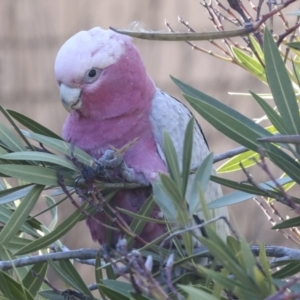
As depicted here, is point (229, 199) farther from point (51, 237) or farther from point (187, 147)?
point (51, 237)

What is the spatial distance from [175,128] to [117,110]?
0.13 meters

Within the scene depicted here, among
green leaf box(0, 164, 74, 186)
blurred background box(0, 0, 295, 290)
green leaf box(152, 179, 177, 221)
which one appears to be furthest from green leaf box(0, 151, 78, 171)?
blurred background box(0, 0, 295, 290)

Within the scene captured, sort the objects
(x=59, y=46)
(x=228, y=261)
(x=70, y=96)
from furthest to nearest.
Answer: (x=59, y=46) → (x=70, y=96) → (x=228, y=261)

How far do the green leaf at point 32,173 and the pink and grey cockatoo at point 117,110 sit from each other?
30 centimetres

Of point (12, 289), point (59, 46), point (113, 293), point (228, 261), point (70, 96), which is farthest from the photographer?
point (59, 46)

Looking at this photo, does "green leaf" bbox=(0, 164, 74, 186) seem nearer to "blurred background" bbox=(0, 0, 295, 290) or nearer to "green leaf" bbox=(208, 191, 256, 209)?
"green leaf" bbox=(208, 191, 256, 209)

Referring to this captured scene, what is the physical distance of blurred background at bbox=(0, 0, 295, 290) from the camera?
290cm

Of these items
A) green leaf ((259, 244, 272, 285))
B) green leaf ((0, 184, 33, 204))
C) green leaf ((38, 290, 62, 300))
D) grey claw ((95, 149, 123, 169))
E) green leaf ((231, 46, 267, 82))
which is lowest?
green leaf ((38, 290, 62, 300))

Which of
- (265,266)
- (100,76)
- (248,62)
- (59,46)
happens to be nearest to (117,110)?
(100,76)

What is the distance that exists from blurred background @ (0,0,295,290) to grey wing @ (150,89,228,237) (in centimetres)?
159

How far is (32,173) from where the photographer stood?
809mm

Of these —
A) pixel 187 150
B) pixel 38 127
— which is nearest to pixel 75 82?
pixel 38 127

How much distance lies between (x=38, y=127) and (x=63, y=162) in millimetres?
114

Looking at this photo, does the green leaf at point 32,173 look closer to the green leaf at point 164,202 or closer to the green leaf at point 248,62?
the green leaf at point 164,202
